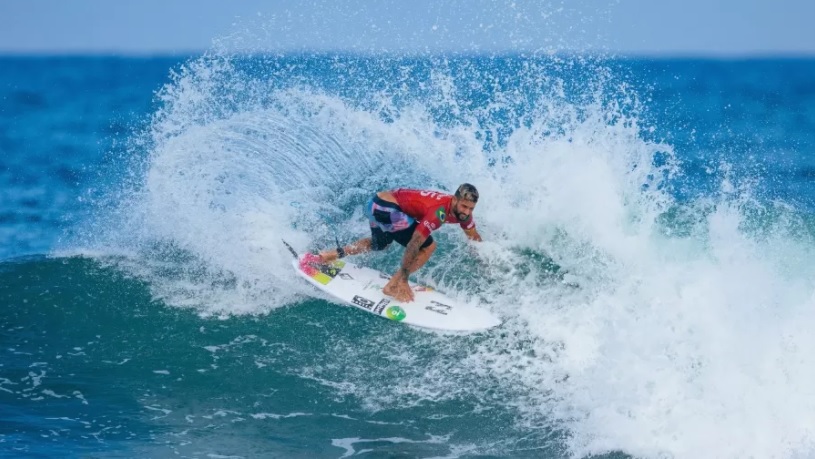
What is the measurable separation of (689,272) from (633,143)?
11.4 feet

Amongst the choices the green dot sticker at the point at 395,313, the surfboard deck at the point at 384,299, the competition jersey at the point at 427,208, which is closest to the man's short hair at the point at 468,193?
the competition jersey at the point at 427,208

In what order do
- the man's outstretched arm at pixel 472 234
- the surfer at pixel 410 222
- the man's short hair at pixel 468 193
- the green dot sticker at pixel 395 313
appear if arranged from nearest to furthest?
the man's short hair at pixel 468 193, the surfer at pixel 410 222, the green dot sticker at pixel 395 313, the man's outstretched arm at pixel 472 234

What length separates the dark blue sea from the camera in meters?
7.06

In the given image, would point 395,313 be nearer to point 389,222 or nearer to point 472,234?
point 389,222

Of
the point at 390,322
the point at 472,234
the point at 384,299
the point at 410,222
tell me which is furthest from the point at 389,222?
the point at 390,322

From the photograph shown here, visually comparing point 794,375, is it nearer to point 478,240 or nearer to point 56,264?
point 478,240

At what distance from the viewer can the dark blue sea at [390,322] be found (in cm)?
706

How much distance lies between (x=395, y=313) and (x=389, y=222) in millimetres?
1033

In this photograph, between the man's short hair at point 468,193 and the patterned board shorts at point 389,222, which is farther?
the patterned board shorts at point 389,222

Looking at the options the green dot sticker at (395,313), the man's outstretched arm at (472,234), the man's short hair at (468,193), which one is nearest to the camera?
the man's short hair at (468,193)

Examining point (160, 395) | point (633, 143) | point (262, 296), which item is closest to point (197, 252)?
point (262, 296)

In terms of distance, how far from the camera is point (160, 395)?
782 centimetres

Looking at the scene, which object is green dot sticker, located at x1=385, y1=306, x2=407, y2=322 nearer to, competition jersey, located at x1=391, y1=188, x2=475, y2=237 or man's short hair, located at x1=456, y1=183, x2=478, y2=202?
competition jersey, located at x1=391, y1=188, x2=475, y2=237

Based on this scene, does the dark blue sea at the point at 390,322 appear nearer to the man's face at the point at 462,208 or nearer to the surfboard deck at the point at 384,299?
the surfboard deck at the point at 384,299
